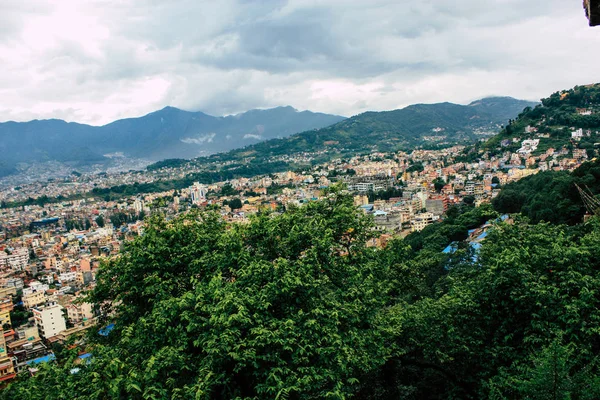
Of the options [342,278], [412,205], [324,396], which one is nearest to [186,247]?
[342,278]

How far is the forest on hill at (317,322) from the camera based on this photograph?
4.62 meters

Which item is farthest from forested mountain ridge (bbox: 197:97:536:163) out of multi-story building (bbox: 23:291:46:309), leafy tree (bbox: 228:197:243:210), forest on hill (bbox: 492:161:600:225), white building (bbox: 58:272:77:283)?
forest on hill (bbox: 492:161:600:225)

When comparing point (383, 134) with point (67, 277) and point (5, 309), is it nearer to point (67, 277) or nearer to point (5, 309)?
point (67, 277)

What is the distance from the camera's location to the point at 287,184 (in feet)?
289

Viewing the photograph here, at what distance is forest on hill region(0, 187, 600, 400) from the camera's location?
4.62 m

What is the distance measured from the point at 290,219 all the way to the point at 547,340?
162 inches

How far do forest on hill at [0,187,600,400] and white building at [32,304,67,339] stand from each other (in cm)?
2856

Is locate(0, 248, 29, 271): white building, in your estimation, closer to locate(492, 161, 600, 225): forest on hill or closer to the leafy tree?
the leafy tree

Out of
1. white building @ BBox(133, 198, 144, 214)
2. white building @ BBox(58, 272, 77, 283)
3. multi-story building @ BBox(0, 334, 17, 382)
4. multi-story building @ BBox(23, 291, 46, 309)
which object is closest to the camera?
multi-story building @ BBox(0, 334, 17, 382)

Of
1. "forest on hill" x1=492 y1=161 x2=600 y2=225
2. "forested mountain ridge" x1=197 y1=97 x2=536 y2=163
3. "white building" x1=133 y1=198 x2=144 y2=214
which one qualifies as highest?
"forested mountain ridge" x1=197 y1=97 x2=536 y2=163

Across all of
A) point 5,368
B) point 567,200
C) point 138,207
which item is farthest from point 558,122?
point 138,207

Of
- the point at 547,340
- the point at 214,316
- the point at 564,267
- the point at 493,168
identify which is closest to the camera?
the point at 214,316

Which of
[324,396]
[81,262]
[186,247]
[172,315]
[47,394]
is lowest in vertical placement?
[81,262]

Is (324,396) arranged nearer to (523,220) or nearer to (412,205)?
(523,220)
